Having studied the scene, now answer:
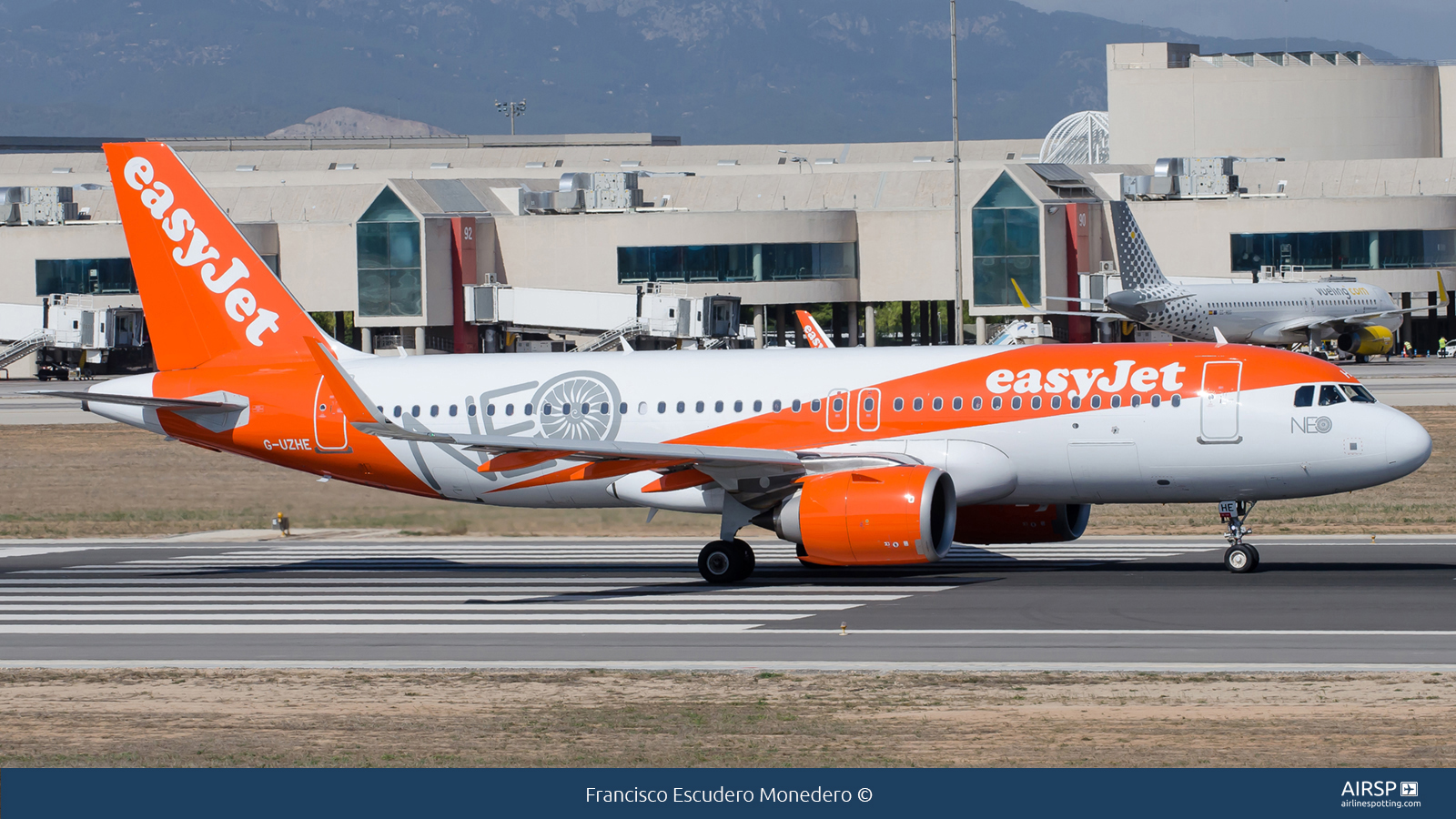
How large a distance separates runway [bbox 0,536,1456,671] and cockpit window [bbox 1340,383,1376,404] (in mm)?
2839

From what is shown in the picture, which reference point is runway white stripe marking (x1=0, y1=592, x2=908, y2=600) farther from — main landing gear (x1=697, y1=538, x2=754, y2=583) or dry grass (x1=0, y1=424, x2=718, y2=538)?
dry grass (x1=0, y1=424, x2=718, y2=538)

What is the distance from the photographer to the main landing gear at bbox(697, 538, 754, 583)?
29641 mm

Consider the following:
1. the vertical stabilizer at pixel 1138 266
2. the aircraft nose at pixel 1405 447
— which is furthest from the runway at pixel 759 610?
the vertical stabilizer at pixel 1138 266

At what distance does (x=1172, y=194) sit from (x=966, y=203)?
701 inches

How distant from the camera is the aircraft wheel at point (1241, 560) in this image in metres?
28.9

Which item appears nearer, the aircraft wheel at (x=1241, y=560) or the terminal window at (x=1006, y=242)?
the aircraft wheel at (x=1241, y=560)

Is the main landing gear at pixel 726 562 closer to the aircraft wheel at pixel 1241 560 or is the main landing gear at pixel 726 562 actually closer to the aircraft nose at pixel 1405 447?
the aircraft wheel at pixel 1241 560

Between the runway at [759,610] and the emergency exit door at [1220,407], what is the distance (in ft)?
7.65

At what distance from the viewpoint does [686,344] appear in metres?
114

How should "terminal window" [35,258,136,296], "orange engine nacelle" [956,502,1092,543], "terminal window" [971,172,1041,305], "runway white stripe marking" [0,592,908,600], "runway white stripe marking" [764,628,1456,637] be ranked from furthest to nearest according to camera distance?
"terminal window" [35,258,136,296] → "terminal window" [971,172,1041,305] → "orange engine nacelle" [956,502,1092,543] → "runway white stripe marking" [0,592,908,600] → "runway white stripe marking" [764,628,1456,637]

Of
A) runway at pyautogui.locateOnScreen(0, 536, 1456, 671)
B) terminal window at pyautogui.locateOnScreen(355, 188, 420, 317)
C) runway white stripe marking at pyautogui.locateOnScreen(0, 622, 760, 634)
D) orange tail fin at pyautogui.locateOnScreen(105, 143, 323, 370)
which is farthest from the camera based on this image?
terminal window at pyautogui.locateOnScreen(355, 188, 420, 317)

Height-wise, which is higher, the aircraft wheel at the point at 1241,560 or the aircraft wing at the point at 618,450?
the aircraft wing at the point at 618,450

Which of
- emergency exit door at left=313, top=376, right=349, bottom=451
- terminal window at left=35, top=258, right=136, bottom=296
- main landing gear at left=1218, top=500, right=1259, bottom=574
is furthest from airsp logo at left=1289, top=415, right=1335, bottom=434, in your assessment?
terminal window at left=35, top=258, right=136, bottom=296

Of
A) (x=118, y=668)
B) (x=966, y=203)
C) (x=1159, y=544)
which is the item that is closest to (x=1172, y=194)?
(x=966, y=203)
